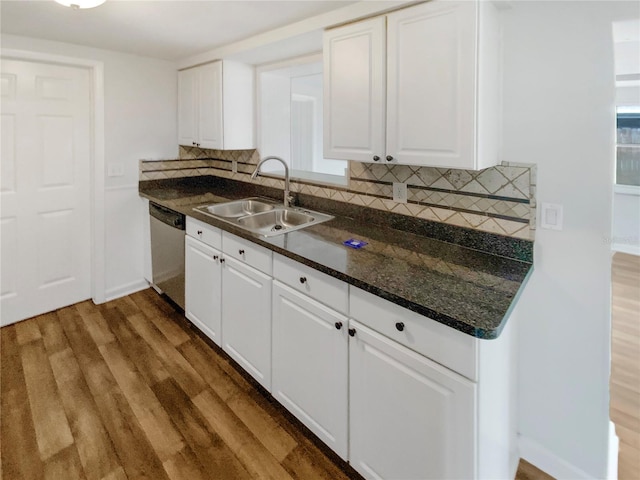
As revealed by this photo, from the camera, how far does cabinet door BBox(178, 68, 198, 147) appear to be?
10.7 feet

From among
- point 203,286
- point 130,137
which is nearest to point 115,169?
point 130,137

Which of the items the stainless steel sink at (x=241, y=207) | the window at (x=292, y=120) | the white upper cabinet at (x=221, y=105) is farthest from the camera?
the window at (x=292, y=120)

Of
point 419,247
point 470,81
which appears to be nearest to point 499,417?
point 419,247

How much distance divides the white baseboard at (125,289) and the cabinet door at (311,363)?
2.17 metres

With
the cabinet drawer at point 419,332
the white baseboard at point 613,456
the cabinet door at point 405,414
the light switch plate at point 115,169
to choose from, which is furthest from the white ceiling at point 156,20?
the white baseboard at point 613,456

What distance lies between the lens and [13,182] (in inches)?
110

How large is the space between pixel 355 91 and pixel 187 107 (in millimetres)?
2129

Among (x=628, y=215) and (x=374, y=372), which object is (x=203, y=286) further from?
(x=628, y=215)

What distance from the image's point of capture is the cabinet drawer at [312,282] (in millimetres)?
1525

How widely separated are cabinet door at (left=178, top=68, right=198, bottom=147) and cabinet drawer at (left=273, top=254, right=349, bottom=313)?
2.04m

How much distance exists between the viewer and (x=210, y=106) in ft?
10.1

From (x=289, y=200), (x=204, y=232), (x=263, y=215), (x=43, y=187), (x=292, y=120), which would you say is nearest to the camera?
(x=204, y=232)

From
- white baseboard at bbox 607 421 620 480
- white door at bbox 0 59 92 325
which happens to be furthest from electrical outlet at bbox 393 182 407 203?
white door at bbox 0 59 92 325

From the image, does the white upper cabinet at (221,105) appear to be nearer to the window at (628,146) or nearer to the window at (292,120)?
the window at (292,120)
